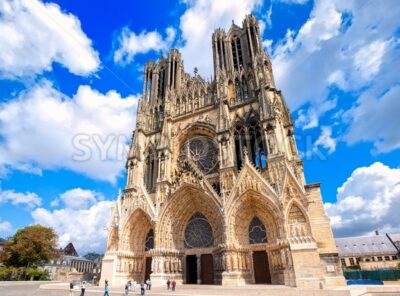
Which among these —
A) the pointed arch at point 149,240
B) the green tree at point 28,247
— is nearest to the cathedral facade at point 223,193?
the pointed arch at point 149,240

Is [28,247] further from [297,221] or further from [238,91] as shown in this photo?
[297,221]

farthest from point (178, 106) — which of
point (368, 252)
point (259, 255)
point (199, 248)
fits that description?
point (368, 252)

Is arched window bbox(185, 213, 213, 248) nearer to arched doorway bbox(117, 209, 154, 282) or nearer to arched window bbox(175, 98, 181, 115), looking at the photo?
arched doorway bbox(117, 209, 154, 282)

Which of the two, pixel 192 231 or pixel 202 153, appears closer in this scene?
pixel 192 231

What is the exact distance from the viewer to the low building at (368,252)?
129ft

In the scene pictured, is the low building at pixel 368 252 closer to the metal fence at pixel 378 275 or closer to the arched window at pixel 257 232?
the metal fence at pixel 378 275

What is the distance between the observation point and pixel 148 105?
25.4m

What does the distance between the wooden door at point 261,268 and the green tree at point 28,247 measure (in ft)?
86.6

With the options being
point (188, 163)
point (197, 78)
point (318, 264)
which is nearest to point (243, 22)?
point (197, 78)

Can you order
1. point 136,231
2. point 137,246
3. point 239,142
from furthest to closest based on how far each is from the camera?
1. point 239,142
2. point 136,231
3. point 137,246

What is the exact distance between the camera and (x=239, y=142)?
61.4ft

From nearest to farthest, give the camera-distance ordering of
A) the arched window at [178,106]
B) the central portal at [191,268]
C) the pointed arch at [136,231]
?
the central portal at [191,268], the pointed arch at [136,231], the arched window at [178,106]

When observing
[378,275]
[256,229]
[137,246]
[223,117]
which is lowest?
[378,275]

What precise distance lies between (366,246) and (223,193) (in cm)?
4057
